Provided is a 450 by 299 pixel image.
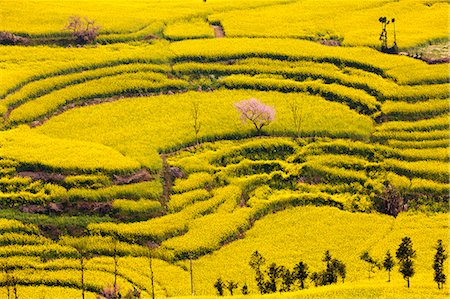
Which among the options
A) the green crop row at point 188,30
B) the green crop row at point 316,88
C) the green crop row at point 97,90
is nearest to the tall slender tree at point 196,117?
the green crop row at point 97,90

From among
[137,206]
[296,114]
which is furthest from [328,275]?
[296,114]

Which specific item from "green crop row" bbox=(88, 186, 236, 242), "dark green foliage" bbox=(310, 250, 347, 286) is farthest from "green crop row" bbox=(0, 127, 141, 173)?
"dark green foliage" bbox=(310, 250, 347, 286)

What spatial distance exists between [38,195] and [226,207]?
63.5ft

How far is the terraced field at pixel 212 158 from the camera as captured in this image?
285ft

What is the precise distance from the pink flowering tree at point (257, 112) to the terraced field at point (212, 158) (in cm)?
103

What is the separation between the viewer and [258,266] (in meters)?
80.3

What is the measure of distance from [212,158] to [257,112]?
8980 millimetres

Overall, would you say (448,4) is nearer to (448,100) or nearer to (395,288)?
(448,100)

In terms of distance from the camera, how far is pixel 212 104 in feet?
376

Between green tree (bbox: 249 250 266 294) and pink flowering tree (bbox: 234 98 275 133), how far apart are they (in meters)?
25.0

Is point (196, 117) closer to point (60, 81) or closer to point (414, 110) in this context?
point (60, 81)

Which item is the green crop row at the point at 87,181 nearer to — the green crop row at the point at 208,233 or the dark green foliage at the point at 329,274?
the green crop row at the point at 208,233

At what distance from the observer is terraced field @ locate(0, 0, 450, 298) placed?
285 ft

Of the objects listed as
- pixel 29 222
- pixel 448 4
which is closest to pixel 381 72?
pixel 448 4
